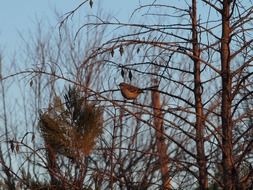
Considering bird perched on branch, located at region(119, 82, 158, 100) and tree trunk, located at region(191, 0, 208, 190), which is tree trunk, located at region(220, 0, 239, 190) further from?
bird perched on branch, located at region(119, 82, 158, 100)

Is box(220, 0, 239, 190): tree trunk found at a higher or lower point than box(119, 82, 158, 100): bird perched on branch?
lower

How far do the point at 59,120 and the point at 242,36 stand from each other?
1.52 meters

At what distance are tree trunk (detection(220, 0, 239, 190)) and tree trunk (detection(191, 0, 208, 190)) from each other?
0.11m

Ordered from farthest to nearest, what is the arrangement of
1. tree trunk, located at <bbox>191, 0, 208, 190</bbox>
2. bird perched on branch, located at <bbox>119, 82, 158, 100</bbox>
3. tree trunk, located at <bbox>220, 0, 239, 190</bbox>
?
bird perched on branch, located at <bbox>119, 82, 158, 100</bbox> < tree trunk, located at <bbox>191, 0, 208, 190</bbox> < tree trunk, located at <bbox>220, 0, 239, 190</bbox>

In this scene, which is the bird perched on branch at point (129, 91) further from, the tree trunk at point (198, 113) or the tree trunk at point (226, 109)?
the tree trunk at point (226, 109)

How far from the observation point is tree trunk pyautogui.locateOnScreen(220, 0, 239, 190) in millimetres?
2689

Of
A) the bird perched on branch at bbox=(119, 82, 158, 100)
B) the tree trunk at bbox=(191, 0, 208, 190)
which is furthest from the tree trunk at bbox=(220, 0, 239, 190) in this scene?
the bird perched on branch at bbox=(119, 82, 158, 100)

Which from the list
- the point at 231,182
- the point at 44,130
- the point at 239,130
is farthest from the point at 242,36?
the point at 44,130

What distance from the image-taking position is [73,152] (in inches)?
161

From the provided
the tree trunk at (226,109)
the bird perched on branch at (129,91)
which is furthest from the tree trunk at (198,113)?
the bird perched on branch at (129,91)

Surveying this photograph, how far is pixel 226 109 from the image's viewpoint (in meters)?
2.81

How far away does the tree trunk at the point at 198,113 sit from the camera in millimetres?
2816

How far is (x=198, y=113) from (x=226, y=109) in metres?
0.16

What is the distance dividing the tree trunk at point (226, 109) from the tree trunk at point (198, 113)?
11 centimetres
